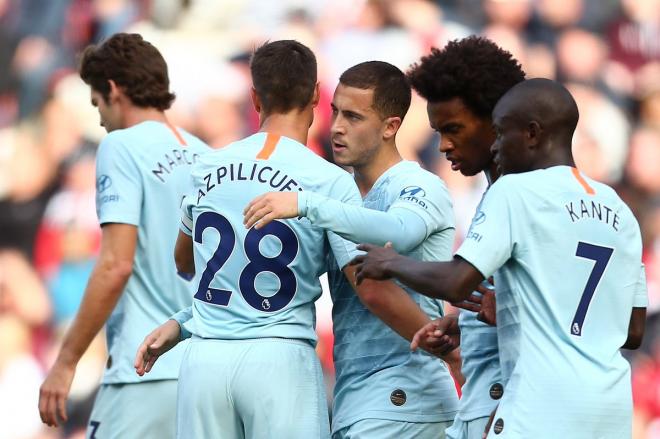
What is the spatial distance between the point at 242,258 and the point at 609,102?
5107 millimetres

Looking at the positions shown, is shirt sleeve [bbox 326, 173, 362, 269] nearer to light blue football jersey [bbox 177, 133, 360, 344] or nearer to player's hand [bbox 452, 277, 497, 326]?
light blue football jersey [bbox 177, 133, 360, 344]

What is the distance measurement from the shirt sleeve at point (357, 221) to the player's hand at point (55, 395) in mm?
1690

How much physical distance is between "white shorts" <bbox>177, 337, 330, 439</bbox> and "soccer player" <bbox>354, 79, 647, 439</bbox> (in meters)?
0.55

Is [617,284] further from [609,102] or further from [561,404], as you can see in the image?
Answer: [609,102]

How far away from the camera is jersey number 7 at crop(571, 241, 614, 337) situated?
3.75 metres

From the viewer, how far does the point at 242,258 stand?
426 centimetres

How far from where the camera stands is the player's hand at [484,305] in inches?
158

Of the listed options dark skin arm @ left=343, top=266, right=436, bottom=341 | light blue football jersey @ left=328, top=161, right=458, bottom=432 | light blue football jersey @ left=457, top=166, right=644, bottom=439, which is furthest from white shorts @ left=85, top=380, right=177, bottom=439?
light blue football jersey @ left=457, top=166, right=644, bottom=439

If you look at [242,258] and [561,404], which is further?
[242,258]

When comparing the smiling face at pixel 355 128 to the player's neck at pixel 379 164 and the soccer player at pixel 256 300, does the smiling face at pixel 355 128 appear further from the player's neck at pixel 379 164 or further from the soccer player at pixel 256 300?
the soccer player at pixel 256 300

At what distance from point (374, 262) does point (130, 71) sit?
84.6 inches

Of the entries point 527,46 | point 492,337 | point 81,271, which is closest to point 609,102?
point 527,46

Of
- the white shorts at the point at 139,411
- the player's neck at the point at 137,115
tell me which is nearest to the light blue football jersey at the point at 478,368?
the white shorts at the point at 139,411

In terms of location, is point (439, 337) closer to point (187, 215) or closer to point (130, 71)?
point (187, 215)
